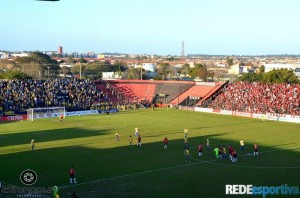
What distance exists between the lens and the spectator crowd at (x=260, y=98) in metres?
67.6

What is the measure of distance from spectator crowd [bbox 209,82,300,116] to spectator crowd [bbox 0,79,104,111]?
78.1ft

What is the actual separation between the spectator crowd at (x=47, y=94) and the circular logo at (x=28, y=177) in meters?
40.0

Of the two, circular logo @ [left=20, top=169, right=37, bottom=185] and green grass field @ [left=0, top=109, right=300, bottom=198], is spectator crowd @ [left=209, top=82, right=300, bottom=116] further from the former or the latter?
circular logo @ [left=20, top=169, right=37, bottom=185]

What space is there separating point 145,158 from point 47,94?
149ft

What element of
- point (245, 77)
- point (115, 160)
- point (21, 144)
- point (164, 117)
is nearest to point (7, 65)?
point (245, 77)

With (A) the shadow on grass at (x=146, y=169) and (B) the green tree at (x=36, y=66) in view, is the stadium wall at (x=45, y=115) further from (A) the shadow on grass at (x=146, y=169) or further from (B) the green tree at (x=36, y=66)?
(B) the green tree at (x=36, y=66)

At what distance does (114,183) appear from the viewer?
1073 inches

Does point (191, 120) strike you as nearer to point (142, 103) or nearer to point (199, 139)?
point (199, 139)

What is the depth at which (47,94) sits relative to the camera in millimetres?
76062

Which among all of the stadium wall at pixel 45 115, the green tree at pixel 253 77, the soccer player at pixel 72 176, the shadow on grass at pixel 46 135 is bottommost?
the stadium wall at pixel 45 115

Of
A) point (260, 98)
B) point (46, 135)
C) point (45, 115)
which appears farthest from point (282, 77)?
point (46, 135)

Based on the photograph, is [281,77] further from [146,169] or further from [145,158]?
[146,169]

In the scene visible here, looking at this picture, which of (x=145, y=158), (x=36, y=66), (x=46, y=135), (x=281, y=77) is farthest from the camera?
(x=36, y=66)

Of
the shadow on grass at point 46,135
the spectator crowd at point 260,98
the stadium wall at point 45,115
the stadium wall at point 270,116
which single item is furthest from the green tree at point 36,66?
the shadow on grass at point 46,135
